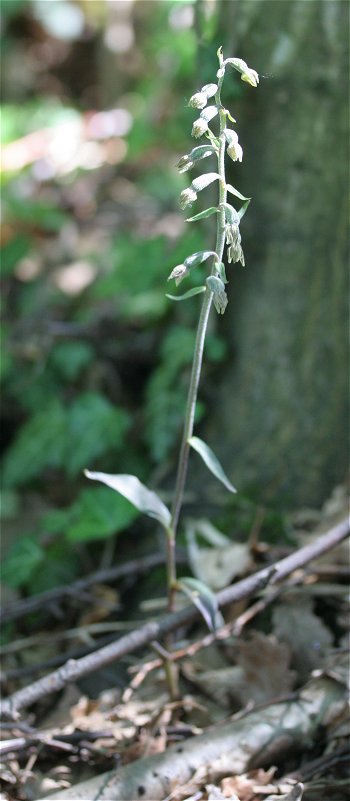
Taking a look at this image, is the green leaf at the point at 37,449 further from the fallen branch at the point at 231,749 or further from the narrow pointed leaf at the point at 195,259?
the narrow pointed leaf at the point at 195,259

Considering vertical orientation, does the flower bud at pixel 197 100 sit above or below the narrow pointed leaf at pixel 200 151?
above

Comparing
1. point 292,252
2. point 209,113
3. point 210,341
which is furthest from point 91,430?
point 209,113

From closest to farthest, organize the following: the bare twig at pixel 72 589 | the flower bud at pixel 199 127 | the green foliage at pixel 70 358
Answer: the flower bud at pixel 199 127, the bare twig at pixel 72 589, the green foliage at pixel 70 358

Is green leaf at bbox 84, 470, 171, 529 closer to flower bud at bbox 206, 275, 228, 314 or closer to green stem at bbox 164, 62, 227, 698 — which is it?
green stem at bbox 164, 62, 227, 698

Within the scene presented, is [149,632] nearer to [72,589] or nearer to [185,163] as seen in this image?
[72,589]

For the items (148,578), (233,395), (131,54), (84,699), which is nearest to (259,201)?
(233,395)

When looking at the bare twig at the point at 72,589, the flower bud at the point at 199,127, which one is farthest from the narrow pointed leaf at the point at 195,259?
the bare twig at the point at 72,589
